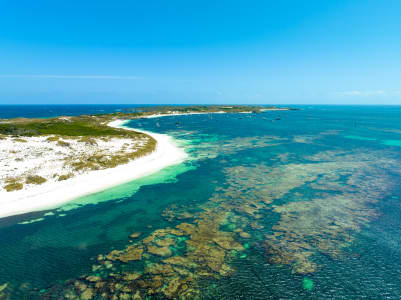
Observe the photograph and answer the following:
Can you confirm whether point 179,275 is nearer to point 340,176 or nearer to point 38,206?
point 38,206

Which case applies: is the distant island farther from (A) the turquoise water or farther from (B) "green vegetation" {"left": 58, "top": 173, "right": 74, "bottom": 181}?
(A) the turquoise water

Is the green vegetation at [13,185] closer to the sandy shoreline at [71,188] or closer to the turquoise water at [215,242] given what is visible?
the sandy shoreline at [71,188]

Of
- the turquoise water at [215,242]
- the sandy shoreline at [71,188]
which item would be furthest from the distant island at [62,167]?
the turquoise water at [215,242]

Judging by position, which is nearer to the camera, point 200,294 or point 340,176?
point 200,294

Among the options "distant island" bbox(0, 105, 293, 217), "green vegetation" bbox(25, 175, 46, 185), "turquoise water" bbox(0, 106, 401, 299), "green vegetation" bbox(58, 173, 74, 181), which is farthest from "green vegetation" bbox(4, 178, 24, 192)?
"turquoise water" bbox(0, 106, 401, 299)

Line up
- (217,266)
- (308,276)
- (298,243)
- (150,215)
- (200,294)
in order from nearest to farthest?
(200,294) < (308,276) < (217,266) < (298,243) < (150,215)

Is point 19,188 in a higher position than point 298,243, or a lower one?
higher

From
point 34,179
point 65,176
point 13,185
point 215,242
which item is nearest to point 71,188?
point 65,176

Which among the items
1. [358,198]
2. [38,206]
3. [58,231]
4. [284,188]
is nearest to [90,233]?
[58,231]
